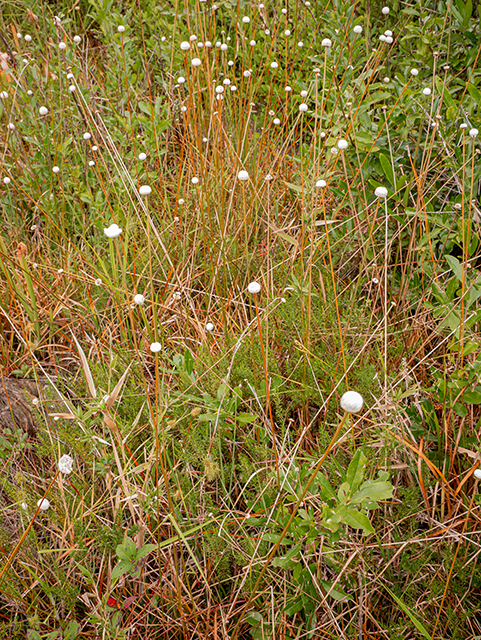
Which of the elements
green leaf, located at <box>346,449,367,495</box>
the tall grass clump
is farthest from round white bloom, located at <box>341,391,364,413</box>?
green leaf, located at <box>346,449,367,495</box>

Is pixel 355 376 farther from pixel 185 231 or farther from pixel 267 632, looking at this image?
pixel 185 231

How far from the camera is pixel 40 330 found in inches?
70.9

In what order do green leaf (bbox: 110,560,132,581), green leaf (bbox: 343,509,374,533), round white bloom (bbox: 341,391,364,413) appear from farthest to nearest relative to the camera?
1. green leaf (bbox: 110,560,132,581)
2. green leaf (bbox: 343,509,374,533)
3. round white bloom (bbox: 341,391,364,413)

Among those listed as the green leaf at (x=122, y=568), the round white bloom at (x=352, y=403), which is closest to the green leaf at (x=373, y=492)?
the round white bloom at (x=352, y=403)

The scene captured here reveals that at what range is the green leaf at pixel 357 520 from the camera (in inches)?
33.8

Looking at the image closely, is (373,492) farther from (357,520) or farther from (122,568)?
(122,568)

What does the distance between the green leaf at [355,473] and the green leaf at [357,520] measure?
0.12 ft

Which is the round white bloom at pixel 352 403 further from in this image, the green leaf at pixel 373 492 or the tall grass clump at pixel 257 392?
the green leaf at pixel 373 492

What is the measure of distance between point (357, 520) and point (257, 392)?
0.51 metres

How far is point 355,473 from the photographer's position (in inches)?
35.4

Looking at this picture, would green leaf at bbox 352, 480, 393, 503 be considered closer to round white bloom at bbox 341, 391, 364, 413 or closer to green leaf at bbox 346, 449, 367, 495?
green leaf at bbox 346, 449, 367, 495

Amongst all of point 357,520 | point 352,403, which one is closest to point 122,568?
point 357,520

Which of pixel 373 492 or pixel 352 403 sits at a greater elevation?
pixel 352 403

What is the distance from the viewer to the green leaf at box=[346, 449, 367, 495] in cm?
89
